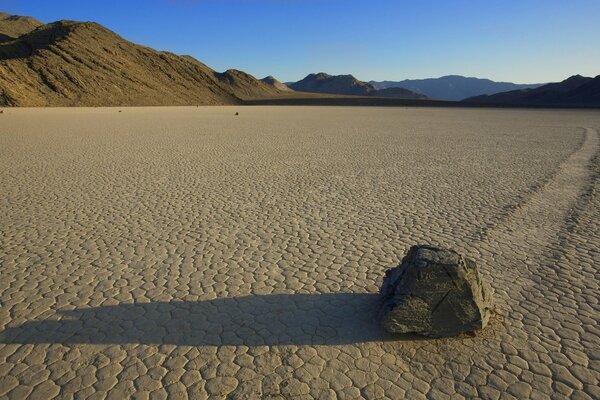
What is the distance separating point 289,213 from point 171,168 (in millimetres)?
5028

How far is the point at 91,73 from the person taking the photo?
4966 cm

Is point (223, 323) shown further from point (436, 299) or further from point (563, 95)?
point (563, 95)

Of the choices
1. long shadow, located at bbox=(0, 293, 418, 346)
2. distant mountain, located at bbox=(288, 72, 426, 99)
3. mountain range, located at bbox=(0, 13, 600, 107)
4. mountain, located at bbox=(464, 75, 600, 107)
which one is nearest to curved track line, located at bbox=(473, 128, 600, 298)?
long shadow, located at bbox=(0, 293, 418, 346)

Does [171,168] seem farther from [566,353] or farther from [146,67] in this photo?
[146,67]

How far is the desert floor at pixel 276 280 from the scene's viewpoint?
10.3ft

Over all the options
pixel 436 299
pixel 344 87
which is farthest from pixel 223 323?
pixel 344 87

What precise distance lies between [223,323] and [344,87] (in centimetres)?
15159

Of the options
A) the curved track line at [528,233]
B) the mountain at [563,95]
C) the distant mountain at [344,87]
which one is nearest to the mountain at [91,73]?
the curved track line at [528,233]

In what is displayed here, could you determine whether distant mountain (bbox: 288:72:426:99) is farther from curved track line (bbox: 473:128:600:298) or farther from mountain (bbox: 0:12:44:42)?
curved track line (bbox: 473:128:600:298)

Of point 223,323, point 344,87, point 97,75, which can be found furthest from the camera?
point 344,87

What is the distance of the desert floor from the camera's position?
3148mm

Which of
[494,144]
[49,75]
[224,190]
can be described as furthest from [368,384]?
[49,75]

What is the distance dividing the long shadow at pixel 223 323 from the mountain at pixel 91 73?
40420mm

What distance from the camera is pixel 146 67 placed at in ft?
209
